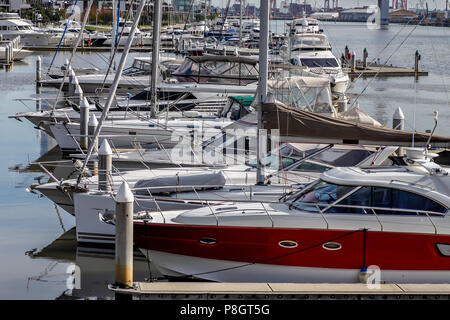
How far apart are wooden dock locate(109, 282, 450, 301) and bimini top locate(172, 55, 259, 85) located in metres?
16.2

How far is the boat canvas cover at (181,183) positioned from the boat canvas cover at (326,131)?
4.31 feet

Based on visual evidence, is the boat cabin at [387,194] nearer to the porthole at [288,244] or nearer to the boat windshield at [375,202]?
the boat windshield at [375,202]

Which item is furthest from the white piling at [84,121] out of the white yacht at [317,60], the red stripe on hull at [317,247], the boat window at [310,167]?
the white yacht at [317,60]

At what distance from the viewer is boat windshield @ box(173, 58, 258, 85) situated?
1079 inches

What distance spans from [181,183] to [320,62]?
23.7 metres

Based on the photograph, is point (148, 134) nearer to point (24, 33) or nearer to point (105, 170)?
point (105, 170)

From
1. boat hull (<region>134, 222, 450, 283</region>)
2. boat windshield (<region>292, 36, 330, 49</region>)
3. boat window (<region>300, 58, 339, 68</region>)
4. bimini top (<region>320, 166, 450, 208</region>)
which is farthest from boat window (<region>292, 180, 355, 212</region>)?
boat windshield (<region>292, 36, 330, 49</region>)

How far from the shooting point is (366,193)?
12.5m

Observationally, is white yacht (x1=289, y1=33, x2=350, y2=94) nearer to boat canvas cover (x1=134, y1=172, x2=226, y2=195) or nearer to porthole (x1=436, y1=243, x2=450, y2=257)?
boat canvas cover (x1=134, y1=172, x2=226, y2=195)

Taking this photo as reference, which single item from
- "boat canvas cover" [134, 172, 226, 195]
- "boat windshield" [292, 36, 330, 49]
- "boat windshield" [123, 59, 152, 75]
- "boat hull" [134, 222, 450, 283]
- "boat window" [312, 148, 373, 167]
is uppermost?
"boat windshield" [292, 36, 330, 49]

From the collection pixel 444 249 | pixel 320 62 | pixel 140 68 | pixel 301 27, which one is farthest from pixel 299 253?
pixel 301 27

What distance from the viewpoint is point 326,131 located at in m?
15.0
